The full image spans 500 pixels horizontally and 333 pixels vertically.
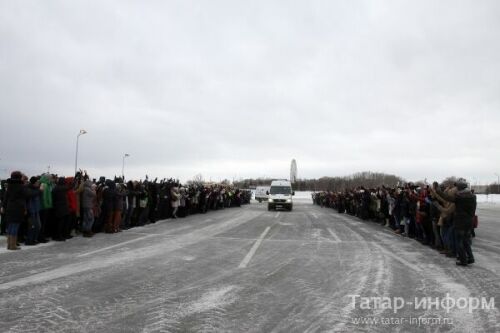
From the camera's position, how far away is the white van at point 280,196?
1324 inches

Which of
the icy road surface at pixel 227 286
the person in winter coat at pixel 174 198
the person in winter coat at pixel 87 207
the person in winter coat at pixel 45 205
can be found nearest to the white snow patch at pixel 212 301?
the icy road surface at pixel 227 286

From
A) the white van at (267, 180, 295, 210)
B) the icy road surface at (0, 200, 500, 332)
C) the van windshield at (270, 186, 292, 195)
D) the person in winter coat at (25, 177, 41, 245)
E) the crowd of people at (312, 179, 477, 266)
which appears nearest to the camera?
the icy road surface at (0, 200, 500, 332)

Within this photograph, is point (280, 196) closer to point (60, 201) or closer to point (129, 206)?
point (129, 206)

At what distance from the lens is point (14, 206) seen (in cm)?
1028

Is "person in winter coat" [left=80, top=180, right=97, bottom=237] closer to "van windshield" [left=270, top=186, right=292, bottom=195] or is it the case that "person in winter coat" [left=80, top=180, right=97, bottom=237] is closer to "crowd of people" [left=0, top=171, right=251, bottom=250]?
"crowd of people" [left=0, top=171, right=251, bottom=250]

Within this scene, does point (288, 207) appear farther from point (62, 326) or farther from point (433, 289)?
point (62, 326)

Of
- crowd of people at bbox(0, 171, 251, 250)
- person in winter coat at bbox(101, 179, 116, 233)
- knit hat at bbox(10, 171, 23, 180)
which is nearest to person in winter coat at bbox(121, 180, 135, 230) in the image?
crowd of people at bbox(0, 171, 251, 250)

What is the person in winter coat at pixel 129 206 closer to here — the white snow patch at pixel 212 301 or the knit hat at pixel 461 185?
the white snow patch at pixel 212 301

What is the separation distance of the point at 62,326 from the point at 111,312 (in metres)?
0.69

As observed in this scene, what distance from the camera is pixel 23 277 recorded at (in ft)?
23.7

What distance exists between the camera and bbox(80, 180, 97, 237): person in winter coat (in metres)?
13.4

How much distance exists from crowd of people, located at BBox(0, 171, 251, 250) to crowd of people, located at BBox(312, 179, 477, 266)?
10572 millimetres

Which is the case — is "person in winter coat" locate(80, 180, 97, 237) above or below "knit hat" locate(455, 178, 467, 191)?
below

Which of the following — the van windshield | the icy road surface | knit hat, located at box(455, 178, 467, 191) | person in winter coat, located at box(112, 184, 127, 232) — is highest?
knit hat, located at box(455, 178, 467, 191)
